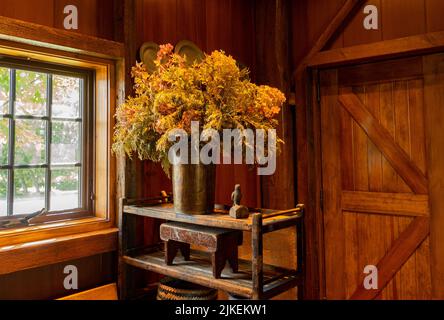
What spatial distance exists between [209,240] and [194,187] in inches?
8.9

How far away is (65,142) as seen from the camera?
5.88 ft

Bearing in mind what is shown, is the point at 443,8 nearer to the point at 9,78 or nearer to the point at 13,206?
the point at 9,78

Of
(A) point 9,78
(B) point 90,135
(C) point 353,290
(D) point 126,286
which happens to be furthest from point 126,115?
(C) point 353,290

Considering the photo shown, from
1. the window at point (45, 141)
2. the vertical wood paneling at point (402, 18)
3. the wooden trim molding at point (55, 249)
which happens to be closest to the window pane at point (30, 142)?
the window at point (45, 141)

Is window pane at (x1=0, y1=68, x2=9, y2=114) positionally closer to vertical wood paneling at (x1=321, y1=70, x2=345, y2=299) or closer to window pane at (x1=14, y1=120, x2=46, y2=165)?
window pane at (x1=14, y1=120, x2=46, y2=165)

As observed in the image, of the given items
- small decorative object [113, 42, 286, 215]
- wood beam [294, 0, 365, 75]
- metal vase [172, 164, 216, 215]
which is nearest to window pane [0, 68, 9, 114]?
small decorative object [113, 42, 286, 215]

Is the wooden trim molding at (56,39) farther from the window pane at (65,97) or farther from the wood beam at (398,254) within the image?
the wood beam at (398,254)

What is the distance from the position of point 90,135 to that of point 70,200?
335 millimetres

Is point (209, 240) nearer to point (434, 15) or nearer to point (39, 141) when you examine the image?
point (39, 141)

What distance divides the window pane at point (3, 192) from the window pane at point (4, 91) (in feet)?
0.88

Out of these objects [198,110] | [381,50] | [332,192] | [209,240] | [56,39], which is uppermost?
[381,50]

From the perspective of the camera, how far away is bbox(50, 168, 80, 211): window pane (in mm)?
1755

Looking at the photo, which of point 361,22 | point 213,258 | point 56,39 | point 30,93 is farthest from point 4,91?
point 361,22

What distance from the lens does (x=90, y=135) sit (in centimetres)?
188
